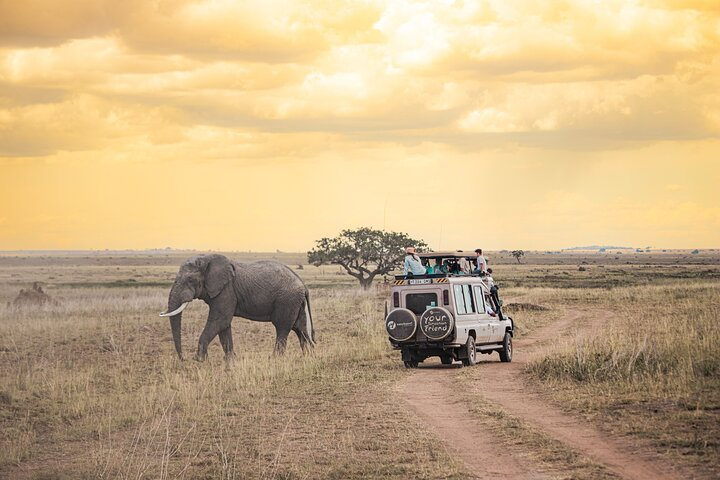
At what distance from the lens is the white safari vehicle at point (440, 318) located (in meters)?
21.1

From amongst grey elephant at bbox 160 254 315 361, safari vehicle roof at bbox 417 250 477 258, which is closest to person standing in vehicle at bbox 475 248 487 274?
safari vehicle roof at bbox 417 250 477 258

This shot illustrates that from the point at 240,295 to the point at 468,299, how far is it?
895 cm

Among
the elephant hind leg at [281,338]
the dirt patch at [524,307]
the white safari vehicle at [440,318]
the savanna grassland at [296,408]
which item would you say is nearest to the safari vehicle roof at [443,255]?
the white safari vehicle at [440,318]

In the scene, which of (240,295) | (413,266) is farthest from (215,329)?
(413,266)

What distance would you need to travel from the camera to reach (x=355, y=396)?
711 inches

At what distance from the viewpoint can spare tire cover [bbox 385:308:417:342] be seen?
21312mm

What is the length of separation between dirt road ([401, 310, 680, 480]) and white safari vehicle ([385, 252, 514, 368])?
48 cm

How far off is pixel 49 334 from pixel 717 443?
83.1 ft

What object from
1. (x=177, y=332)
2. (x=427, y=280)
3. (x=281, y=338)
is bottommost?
(x=281, y=338)

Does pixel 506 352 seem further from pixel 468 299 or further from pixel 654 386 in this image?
pixel 654 386

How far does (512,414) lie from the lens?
49.8 ft

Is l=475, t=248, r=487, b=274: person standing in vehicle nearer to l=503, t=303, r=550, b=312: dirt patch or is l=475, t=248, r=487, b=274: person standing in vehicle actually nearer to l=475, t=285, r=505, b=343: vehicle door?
l=475, t=285, r=505, b=343: vehicle door

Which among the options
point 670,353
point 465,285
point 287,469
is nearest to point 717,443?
point 287,469

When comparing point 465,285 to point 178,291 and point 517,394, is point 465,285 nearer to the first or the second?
point 517,394
